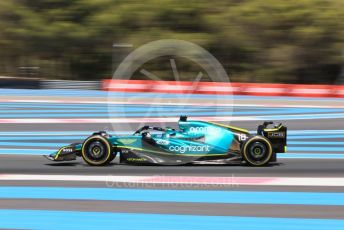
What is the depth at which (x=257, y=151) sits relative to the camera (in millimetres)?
8219

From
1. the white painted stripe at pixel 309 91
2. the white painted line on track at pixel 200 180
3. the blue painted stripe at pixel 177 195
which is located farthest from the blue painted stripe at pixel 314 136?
the white painted stripe at pixel 309 91

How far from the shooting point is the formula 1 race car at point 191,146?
26.8 feet

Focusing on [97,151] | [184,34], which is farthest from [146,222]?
[184,34]

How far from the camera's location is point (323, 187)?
720cm

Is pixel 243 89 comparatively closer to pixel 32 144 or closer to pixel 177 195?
pixel 32 144

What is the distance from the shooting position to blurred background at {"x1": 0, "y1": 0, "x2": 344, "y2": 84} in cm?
2850

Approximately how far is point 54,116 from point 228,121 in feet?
14.5

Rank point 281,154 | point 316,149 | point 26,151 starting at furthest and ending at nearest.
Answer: point 316,149, point 26,151, point 281,154

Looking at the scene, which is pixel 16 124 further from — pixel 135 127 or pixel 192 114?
pixel 192 114

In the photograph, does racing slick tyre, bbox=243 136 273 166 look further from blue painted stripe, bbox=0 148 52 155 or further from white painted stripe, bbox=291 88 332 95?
white painted stripe, bbox=291 88 332 95

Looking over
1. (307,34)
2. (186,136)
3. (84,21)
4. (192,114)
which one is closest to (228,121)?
(192,114)

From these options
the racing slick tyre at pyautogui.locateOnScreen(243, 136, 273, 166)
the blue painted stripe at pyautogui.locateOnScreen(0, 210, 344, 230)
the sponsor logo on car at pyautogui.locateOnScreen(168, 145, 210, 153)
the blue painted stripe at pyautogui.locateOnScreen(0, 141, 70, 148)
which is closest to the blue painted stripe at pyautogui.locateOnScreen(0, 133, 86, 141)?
the blue painted stripe at pyautogui.locateOnScreen(0, 141, 70, 148)

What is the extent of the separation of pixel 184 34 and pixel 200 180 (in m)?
22.9

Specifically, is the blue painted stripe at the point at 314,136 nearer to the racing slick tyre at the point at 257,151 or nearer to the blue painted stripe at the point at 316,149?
the blue painted stripe at the point at 316,149
